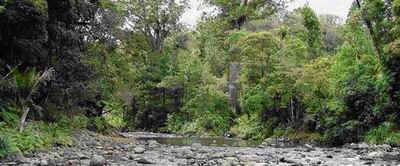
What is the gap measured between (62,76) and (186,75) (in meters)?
23.7

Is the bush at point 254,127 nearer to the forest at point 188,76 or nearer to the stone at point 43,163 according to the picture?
the forest at point 188,76

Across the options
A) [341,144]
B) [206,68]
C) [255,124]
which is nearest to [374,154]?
[341,144]

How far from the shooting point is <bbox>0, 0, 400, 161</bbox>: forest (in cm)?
1661

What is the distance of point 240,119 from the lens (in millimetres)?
37156

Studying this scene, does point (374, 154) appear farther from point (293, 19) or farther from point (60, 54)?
point (293, 19)

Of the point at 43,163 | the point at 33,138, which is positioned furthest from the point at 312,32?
the point at 43,163

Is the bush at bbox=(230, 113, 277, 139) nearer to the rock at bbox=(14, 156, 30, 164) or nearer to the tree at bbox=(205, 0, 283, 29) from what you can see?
the tree at bbox=(205, 0, 283, 29)

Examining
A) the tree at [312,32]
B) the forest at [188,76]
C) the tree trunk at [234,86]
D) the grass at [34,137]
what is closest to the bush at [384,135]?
the forest at [188,76]

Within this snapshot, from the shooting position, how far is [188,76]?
43.5 meters

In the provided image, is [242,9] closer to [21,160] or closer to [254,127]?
[254,127]

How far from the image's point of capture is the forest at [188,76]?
654 inches

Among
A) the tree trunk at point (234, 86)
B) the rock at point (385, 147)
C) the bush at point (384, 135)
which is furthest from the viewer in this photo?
the tree trunk at point (234, 86)

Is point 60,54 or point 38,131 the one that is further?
point 60,54

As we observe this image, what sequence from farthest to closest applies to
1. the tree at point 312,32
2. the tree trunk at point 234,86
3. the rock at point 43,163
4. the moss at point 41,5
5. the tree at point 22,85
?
1. the tree trunk at point 234,86
2. the tree at point 312,32
3. the moss at point 41,5
4. the tree at point 22,85
5. the rock at point 43,163
